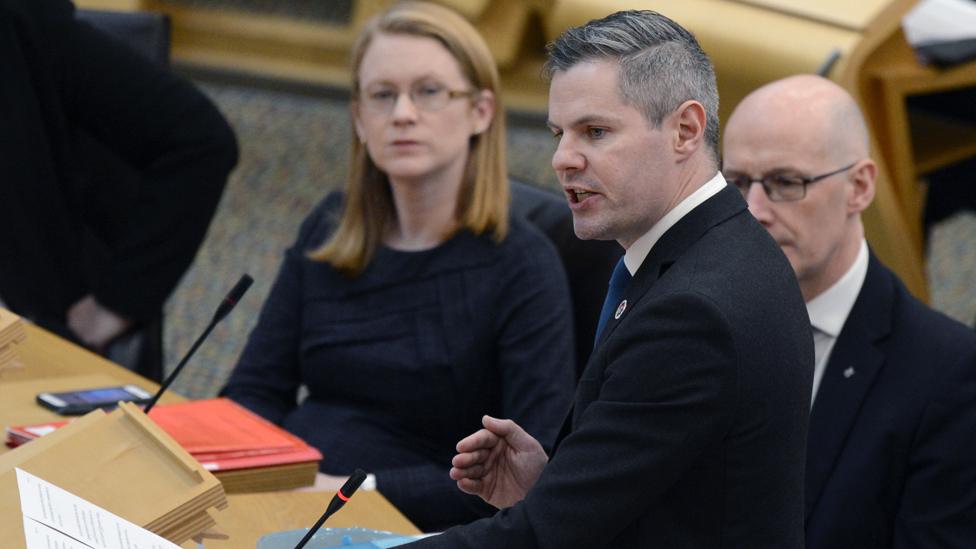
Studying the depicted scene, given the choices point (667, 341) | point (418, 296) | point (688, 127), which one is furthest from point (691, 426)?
point (418, 296)

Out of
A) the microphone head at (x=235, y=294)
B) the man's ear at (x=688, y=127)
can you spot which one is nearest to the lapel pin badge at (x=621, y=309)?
the man's ear at (x=688, y=127)

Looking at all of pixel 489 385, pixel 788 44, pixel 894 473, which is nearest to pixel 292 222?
pixel 788 44

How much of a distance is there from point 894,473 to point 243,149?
372 cm

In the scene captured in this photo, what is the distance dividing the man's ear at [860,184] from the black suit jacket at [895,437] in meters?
0.21

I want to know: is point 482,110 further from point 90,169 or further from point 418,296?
point 90,169

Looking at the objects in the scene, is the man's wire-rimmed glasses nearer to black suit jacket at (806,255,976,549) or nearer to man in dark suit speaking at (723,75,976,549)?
man in dark suit speaking at (723,75,976,549)

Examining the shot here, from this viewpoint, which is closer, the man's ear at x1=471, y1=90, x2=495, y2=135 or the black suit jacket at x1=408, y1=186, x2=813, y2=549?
the black suit jacket at x1=408, y1=186, x2=813, y2=549

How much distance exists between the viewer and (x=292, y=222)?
16.1ft

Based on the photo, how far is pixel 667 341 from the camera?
4.44 ft

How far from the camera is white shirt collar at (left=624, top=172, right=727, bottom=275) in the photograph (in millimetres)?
1469

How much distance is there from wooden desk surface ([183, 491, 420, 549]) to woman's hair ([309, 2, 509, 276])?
0.64 meters

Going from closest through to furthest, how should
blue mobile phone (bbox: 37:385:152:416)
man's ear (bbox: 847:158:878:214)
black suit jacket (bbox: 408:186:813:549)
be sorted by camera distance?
black suit jacket (bbox: 408:186:813:549)
blue mobile phone (bbox: 37:385:152:416)
man's ear (bbox: 847:158:878:214)

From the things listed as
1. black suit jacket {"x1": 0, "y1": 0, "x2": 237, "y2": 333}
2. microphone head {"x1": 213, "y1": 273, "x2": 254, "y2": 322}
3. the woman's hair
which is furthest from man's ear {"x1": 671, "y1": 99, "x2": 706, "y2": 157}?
black suit jacket {"x1": 0, "y1": 0, "x2": 237, "y2": 333}

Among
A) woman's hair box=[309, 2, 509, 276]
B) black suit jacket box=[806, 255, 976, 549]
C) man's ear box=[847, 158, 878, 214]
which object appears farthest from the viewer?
woman's hair box=[309, 2, 509, 276]
